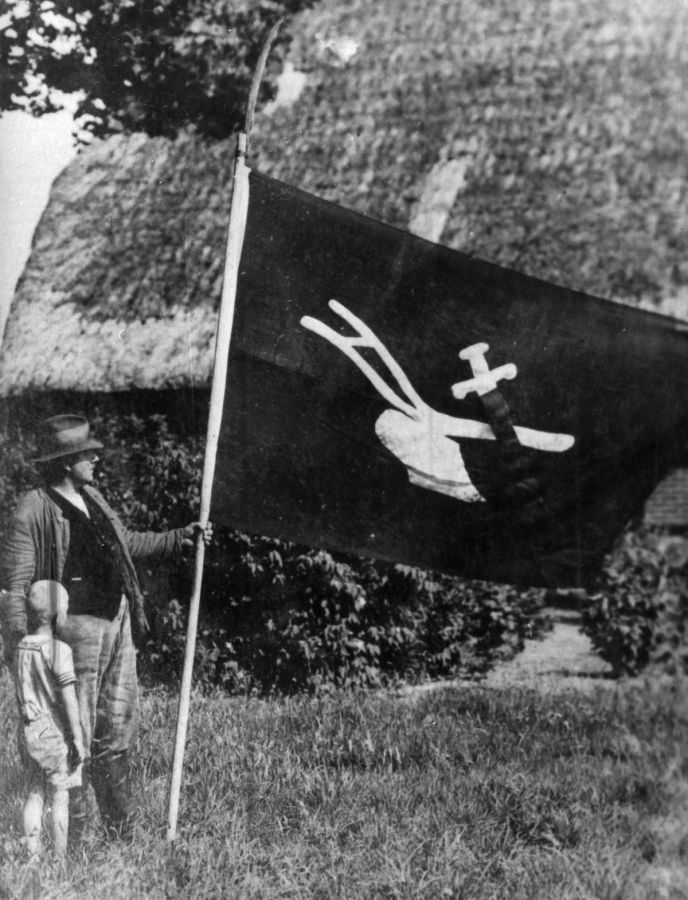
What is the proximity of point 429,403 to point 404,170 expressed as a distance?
2738mm

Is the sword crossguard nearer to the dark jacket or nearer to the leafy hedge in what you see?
the dark jacket

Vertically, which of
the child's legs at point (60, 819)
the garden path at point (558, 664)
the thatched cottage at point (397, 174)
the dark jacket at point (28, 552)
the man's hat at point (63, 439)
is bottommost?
the child's legs at point (60, 819)

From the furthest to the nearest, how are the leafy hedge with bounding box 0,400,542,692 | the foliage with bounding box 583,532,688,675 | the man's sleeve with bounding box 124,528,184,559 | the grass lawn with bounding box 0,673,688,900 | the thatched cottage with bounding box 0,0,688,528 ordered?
the thatched cottage with bounding box 0,0,688,528, the leafy hedge with bounding box 0,400,542,692, the foliage with bounding box 583,532,688,675, the man's sleeve with bounding box 124,528,184,559, the grass lawn with bounding box 0,673,688,900

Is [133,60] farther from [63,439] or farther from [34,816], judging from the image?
[34,816]

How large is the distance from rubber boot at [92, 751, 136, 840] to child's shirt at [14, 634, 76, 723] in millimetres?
266

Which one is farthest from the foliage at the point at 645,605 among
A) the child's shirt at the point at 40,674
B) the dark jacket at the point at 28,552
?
the child's shirt at the point at 40,674

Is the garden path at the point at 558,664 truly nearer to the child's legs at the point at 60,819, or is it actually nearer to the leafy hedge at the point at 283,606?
the leafy hedge at the point at 283,606

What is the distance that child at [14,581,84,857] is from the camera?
2957 millimetres

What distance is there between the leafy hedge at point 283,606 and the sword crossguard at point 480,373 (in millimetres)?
1744

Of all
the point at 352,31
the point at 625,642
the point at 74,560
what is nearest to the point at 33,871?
the point at 74,560

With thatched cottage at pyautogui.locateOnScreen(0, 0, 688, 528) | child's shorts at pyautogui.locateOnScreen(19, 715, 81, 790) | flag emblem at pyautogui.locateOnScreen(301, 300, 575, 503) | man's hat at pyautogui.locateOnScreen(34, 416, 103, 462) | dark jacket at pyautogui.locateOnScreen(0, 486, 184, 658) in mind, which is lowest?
child's shorts at pyautogui.locateOnScreen(19, 715, 81, 790)

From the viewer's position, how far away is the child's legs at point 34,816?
2.90 metres

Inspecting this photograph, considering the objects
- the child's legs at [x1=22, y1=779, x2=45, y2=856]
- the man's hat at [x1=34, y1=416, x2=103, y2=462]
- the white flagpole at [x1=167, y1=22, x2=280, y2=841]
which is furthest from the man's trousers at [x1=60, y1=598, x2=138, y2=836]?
the man's hat at [x1=34, y1=416, x2=103, y2=462]

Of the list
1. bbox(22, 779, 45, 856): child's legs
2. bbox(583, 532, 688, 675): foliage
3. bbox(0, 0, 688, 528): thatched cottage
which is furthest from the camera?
bbox(0, 0, 688, 528): thatched cottage
